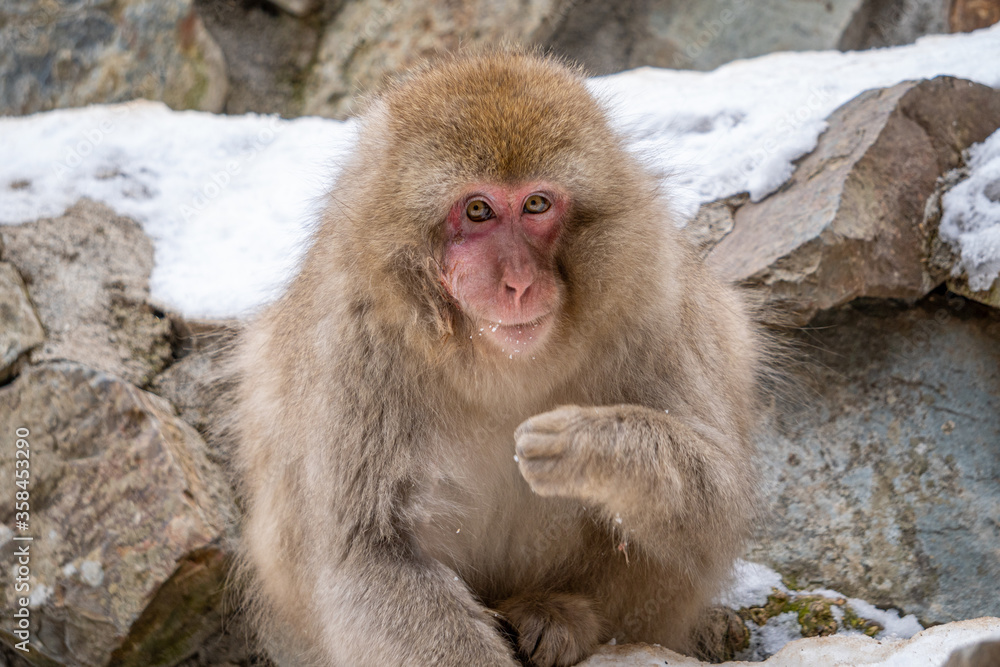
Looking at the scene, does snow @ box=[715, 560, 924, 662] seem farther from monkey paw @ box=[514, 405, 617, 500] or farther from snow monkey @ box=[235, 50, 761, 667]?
monkey paw @ box=[514, 405, 617, 500]

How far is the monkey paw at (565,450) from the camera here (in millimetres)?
2115

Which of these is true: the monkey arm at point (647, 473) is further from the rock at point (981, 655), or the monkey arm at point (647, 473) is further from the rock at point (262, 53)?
the rock at point (262, 53)

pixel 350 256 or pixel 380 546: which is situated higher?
pixel 350 256

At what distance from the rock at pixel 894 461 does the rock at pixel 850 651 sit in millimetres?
754

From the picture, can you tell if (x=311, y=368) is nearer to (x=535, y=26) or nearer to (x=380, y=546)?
(x=380, y=546)

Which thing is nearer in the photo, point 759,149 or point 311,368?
point 311,368

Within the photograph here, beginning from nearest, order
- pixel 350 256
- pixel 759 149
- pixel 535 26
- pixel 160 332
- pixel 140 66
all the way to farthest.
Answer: pixel 350 256
pixel 160 332
pixel 759 149
pixel 140 66
pixel 535 26

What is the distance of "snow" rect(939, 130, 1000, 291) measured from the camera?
11.0ft

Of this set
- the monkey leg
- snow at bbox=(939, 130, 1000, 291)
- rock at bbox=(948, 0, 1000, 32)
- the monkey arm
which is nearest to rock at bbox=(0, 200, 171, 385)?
the monkey leg

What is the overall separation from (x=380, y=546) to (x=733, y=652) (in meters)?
1.40

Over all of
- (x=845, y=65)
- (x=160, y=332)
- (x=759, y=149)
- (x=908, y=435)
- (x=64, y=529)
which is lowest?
(x=64, y=529)

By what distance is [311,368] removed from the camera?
252 centimetres

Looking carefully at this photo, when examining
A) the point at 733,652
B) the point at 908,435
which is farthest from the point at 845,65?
the point at 733,652

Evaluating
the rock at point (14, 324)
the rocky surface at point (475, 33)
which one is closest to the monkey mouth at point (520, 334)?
the rock at point (14, 324)
